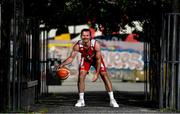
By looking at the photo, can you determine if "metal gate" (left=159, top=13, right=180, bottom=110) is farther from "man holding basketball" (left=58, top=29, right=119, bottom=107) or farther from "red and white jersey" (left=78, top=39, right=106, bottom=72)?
"red and white jersey" (left=78, top=39, right=106, bottom=72)

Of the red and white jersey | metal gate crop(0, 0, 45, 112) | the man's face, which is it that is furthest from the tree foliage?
metal gate crop(0, 0, 45, 112)

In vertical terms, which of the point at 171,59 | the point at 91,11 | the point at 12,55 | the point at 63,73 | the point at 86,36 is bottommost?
the point at 63,73

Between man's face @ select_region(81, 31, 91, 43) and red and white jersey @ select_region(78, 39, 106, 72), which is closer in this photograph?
man's face @ select_region(81, 31, 91, 43)

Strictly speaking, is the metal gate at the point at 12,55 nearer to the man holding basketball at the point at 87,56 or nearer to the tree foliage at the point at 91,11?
the man holding basketball at the point at 87,56

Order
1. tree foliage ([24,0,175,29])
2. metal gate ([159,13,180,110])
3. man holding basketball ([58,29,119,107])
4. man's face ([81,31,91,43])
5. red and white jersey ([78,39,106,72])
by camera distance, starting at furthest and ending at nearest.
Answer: tree foliage ([24,0,175,29]) → red and white jersey ([78,39,106,72]) → man holding basketball ([58,29,119,107]) → man's face ([81,31,91,43]) → metal gate ([159,13,180,110])

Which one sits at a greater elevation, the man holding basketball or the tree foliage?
the tree foliage

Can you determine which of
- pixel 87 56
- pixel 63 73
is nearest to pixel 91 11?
pixel 87 56

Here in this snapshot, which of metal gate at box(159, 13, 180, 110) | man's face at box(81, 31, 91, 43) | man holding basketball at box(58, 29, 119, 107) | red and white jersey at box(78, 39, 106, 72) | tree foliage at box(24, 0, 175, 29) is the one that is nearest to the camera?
metal gate at box(159, 13, 180, 110)

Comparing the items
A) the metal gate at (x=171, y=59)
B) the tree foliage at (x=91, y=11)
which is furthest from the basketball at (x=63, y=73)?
the tree foliage at (x=91, y=11)

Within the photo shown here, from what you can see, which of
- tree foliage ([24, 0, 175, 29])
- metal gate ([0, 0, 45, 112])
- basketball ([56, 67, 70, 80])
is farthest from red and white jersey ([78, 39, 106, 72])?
tree foliage ([24, 0, 175, 29])

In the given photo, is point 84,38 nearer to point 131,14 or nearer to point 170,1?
point 170,1

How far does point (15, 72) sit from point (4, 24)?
107 cm

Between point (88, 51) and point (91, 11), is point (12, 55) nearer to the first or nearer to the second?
point (88, 51)

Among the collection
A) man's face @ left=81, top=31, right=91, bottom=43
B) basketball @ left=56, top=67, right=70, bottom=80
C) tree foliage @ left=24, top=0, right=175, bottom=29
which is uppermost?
tree foliage @ left=24, top=0, right=175, bottom=29
